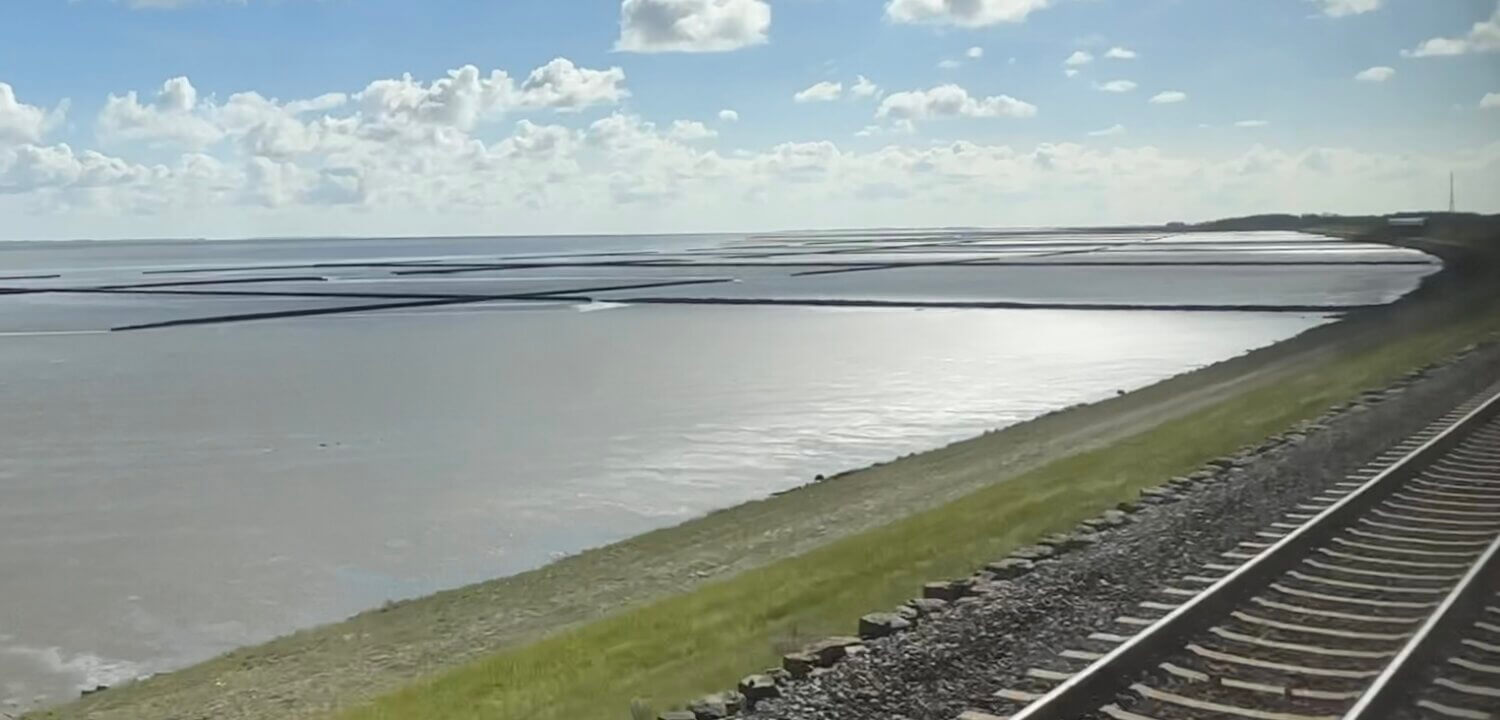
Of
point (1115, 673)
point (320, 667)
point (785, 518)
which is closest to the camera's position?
point (1115, 673)

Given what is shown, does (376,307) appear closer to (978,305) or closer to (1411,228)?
(978,305)

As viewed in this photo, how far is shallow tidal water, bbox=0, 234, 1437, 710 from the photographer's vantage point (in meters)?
17.2

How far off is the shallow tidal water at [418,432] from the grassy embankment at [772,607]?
470 centimetres

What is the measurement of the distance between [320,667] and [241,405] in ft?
73.6

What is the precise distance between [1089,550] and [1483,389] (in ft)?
44.9

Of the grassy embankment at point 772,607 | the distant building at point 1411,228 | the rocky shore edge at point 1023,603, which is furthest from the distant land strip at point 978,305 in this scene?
the distant building at point 1411,228

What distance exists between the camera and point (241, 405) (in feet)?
112

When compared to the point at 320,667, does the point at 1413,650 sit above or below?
above

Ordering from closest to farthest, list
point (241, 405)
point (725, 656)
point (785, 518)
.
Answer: point (725, 656)
point (785, 518)
point (241, 405)

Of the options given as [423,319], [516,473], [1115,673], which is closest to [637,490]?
[516,473]

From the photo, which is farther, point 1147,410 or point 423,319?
point 423,319

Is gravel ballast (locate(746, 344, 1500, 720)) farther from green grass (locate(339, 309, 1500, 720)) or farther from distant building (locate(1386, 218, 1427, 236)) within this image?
distant building (locate(1386, 218, 1427, 236))

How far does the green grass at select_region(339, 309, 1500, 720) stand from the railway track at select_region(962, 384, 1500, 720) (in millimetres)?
2300

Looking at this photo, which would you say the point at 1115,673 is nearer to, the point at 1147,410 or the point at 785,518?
the point at 785,518
